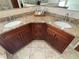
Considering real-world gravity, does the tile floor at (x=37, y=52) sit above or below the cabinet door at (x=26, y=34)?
below

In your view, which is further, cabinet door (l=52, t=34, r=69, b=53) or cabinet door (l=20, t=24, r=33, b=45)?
cabinet door (l=20, t=24, r=33, b=45)

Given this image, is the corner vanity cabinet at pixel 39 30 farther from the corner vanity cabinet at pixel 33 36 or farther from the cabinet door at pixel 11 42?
the cabinet door at pixel 11 42

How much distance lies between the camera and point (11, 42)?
211 centimetres

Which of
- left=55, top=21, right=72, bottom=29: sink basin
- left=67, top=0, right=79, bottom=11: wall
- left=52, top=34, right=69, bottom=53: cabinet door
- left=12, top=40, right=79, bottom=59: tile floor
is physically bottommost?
left=12, top=40, right=79, bottom=59: tile floor

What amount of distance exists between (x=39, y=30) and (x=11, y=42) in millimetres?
760

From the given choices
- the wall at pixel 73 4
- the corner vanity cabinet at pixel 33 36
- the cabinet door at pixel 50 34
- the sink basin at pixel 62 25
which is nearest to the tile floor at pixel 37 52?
the corner vanity cabinet at pixel 33 36

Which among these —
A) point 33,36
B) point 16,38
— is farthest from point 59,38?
point 16,38

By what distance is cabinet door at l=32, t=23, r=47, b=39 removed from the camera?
2408mm

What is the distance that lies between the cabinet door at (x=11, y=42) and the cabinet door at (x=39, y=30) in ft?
1.44

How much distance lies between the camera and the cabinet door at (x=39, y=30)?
2.41 metres

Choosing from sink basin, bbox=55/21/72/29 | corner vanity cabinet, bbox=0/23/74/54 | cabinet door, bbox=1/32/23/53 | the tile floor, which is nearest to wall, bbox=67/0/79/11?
sink basin, bbox=55/21/72/29

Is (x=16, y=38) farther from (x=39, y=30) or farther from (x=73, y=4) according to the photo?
(x=73, y=4)

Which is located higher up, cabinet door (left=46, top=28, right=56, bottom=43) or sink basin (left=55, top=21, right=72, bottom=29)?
sink basin (left=55, top=21, right=72, bottom=29)

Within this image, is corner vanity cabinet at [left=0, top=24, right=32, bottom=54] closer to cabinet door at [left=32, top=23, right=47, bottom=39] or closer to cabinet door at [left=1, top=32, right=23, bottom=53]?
cabinet door at [left=1, top=32, right=23, bottom=53]
